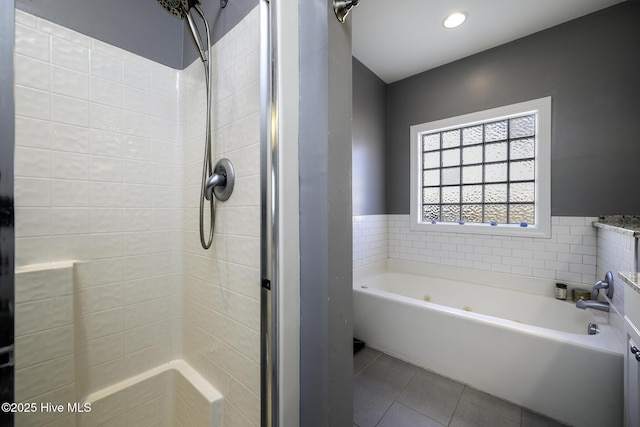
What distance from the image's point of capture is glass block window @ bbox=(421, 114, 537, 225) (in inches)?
83.9

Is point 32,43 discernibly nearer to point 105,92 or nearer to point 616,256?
point 105,92

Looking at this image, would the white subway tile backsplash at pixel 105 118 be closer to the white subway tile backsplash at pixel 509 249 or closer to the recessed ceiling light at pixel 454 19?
the white subway tile backsplash at pixel 509 249

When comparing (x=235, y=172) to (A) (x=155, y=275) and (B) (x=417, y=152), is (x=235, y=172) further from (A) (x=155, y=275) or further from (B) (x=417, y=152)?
(B) (x=417, y=152)

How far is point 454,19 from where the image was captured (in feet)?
6.06

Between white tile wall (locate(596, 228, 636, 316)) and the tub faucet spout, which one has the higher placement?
white tile wall (locate(596, 228, 636, 316))

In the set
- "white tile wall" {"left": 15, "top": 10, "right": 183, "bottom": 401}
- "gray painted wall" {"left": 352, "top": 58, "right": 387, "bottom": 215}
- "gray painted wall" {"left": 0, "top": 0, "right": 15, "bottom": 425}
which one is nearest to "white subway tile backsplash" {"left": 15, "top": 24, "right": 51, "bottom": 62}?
"white tile wall" {"left": 15, "top": 10, "right": 183, "bottom": 401}

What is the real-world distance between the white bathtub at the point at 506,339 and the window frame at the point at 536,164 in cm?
43

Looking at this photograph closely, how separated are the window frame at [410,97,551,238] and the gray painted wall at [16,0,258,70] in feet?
7.37

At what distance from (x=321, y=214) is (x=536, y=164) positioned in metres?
2.38

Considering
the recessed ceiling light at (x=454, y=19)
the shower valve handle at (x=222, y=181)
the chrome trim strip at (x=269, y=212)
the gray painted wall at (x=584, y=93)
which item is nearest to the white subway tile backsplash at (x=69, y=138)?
the shower valve handle at (x=222, y=181)

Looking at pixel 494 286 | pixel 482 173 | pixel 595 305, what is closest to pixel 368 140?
pixel 482 173

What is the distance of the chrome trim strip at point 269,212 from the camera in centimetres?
65

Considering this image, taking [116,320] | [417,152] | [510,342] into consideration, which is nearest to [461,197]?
[417,152]

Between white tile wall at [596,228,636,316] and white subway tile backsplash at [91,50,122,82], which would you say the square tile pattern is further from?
white subway tile backsplash at [91,50,122,82]
